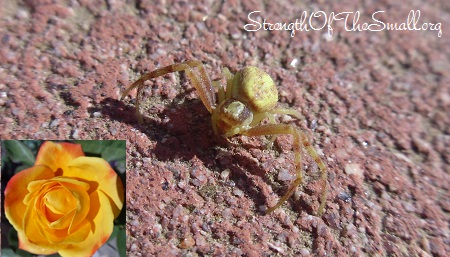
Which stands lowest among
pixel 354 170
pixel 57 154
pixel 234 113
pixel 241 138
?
pixel 354 170

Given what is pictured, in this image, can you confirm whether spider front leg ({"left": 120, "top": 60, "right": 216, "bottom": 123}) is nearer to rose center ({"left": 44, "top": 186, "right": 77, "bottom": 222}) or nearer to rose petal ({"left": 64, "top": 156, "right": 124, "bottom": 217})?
rose petal ({"left": 64, "top": 156, "right": 124, "bottom": 217})

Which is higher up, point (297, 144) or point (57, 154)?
point (57, 154)

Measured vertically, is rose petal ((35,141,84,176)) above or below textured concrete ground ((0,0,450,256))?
above

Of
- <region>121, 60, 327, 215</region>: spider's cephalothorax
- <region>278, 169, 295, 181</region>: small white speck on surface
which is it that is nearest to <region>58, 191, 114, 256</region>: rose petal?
<region>121, 60, 327, 215</region>: spider's cephalothorax

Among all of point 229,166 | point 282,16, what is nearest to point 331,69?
point 282,16

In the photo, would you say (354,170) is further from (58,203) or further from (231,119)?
(58,203)

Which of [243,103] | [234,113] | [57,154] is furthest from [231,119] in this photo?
[57,154]

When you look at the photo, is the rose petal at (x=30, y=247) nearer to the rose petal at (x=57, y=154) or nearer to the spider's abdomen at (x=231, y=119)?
the rose petal at (x=57, y=154)
